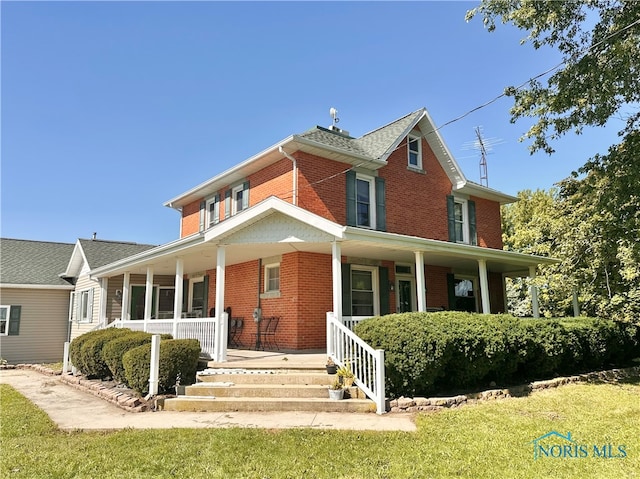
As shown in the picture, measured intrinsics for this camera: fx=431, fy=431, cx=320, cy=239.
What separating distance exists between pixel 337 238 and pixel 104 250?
16.4 meters

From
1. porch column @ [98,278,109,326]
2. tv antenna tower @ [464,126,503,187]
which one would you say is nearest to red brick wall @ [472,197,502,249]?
tv antenna tower @ [464,126,503,187]

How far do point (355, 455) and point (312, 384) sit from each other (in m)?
3.13

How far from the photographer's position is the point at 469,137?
73.4 ft

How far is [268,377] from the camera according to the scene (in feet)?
27.6

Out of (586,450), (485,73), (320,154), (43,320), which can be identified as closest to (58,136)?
(320,154)

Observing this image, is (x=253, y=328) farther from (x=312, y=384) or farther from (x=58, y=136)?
(x=58, y=136)

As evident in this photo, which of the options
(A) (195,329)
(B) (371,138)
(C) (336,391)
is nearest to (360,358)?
(C) (336,391)

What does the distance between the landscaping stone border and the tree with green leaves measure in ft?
11.0

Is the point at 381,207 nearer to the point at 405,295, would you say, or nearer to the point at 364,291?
the point at 364,291

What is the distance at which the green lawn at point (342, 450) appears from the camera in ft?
15.6

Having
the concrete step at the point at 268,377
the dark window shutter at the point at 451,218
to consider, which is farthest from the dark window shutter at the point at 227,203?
the dark window shutter at the point at 451,218

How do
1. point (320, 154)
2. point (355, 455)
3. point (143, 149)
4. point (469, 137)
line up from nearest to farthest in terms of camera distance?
point (355, 455) → point (320, 154) → point (143, 149) → point (469, 137)

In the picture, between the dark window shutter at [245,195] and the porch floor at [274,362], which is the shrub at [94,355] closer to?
the porch floor at [274,362]

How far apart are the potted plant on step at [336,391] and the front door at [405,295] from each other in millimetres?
6748
